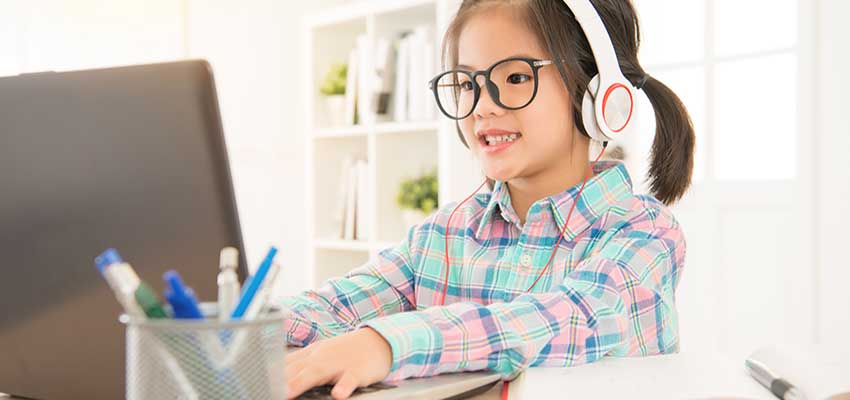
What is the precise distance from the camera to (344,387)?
668 millimetres

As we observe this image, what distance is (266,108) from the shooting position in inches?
149

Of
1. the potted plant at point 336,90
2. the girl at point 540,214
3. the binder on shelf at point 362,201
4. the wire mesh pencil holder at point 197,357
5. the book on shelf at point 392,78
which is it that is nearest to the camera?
the wire mesh pencil holder at point 197,357

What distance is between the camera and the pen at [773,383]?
69 centimetres

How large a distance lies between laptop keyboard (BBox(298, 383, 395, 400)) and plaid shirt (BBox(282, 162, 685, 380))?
0.08ft

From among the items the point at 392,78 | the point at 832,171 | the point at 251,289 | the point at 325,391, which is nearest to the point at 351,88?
the point at 392,78

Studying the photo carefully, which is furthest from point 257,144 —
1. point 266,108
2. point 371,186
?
point 371,186

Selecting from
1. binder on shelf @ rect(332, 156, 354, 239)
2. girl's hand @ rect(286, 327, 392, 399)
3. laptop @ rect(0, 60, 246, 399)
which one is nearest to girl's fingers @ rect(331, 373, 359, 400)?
girl's hand @ rect(286, 327, 392, 399)

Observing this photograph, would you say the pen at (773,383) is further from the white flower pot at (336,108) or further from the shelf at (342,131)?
the white flower pot at (336,108)

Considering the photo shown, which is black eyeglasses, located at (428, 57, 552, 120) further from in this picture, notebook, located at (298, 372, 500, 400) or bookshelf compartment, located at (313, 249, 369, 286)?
bookshelf compartment, located at (313, 249, 369, 286)

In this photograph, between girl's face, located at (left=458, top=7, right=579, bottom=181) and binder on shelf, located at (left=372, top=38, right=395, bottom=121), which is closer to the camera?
girl's face, located at (left=458, top=7, right=579, bottom=181)

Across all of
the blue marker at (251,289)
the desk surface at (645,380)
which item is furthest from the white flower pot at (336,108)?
the blue marker at (251,289)

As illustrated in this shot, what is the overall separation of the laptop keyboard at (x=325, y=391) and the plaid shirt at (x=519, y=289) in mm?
24

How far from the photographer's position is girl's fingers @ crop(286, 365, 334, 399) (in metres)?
0.66

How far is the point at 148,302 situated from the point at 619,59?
91cm
